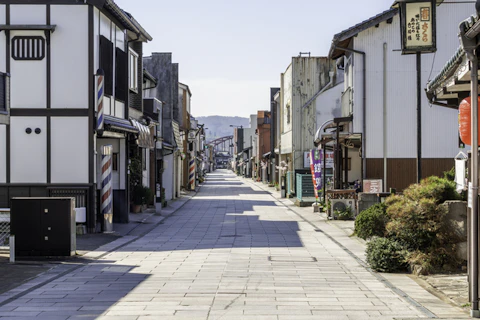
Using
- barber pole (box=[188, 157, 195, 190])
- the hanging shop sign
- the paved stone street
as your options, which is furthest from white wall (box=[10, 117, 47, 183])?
barber pole (box=[188, 157, 195, 190])

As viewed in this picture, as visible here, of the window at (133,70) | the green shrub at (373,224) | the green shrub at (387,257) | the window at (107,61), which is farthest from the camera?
the window at (133,70)

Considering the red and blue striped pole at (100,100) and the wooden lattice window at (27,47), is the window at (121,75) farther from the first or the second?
the wooden lattice window at (27,47)

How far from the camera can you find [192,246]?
1769 cm

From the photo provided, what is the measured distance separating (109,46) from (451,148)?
14.2 m

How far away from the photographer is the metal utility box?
1502cm

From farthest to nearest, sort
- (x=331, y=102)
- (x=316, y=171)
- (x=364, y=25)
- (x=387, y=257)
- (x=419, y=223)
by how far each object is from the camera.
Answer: (x=331, y=102)
(x=316, y=171)
(x=364, y=25)
(x=387, y=257)
(x=419, y=223)

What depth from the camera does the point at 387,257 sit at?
13.2 meters

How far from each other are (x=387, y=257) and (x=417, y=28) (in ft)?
22.5

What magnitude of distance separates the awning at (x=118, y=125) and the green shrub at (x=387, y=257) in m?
10.2

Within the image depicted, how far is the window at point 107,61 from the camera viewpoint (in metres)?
21.0

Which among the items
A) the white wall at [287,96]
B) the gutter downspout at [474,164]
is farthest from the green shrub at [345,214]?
the white wall at [287,96]

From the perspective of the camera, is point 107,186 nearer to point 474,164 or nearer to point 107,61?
point 107,61

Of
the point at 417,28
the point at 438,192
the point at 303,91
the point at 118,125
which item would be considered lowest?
the point at 438,192

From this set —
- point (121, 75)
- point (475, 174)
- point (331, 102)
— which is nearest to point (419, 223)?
point (475, 174)
